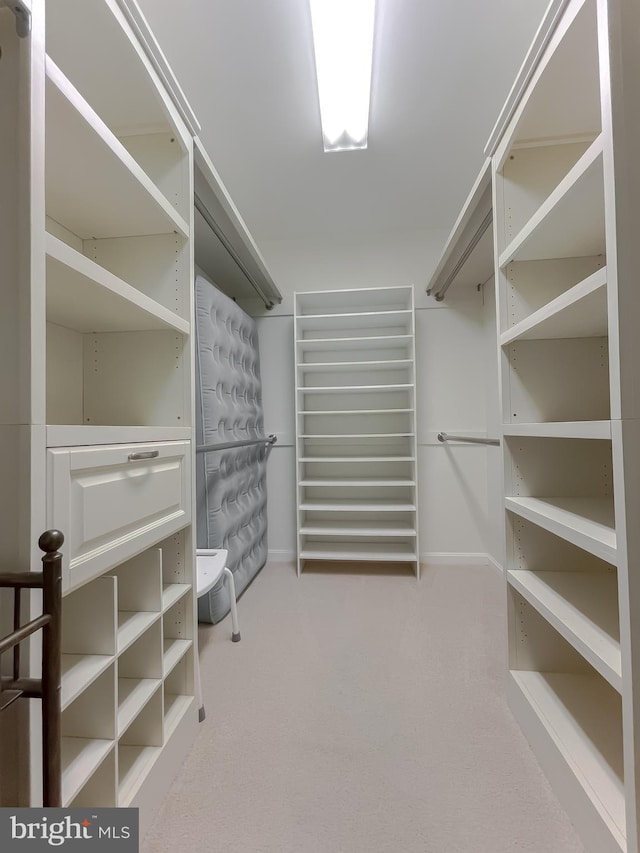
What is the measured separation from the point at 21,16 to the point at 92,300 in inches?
19.8

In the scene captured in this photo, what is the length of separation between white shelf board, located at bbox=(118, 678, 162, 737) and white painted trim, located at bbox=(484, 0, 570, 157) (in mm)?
2019

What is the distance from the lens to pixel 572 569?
1.37m

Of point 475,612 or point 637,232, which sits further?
point 475,612

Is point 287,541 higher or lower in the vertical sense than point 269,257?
lower

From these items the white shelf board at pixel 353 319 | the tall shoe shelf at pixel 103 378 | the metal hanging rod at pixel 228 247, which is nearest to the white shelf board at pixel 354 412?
the white shelf board at pixel 353 319

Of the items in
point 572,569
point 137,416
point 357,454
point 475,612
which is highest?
point 137,416

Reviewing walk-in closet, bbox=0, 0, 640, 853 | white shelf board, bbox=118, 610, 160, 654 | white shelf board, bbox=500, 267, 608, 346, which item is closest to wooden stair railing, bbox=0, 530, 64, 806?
walk-in closet, bbox=0, 0, 640, 853

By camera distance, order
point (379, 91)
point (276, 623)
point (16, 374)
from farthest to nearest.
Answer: point (276, 623)
point (379, 91)
point (16, 374)

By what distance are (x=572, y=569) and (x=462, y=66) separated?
1.99m

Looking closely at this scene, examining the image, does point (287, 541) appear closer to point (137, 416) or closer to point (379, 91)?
point (137, 416)

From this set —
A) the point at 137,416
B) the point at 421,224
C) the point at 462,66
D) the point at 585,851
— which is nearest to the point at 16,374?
the point at 137,416

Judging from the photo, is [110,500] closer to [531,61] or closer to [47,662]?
[47,662]

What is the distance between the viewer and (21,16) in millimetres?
635

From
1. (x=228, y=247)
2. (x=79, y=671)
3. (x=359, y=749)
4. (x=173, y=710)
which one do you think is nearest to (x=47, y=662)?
(x=79, y=671)
